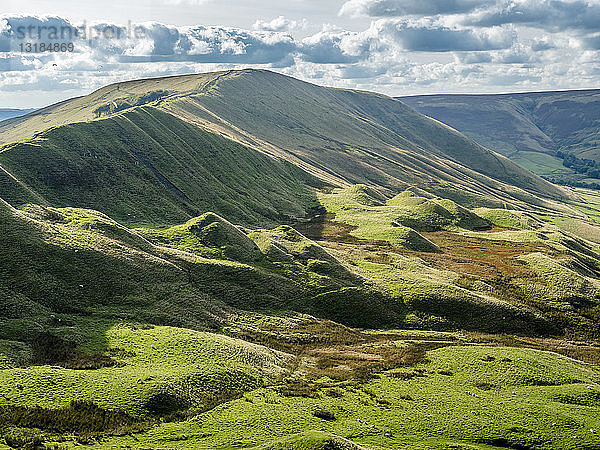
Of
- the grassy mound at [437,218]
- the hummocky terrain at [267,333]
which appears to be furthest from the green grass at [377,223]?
the grassy mound at [437,218]

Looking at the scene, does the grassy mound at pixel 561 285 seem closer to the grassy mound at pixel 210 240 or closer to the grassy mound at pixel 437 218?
the grassy mound at pixel 437 218

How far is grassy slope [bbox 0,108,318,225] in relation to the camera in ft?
402

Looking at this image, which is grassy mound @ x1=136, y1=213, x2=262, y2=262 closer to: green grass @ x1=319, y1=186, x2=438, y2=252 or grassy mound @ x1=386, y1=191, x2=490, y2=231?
green grass @ x1=319, y1=186, x2=438, y2=252

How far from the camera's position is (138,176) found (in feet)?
488

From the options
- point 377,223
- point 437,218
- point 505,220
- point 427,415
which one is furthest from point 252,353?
point 505,220

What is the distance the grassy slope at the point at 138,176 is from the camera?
122500mm

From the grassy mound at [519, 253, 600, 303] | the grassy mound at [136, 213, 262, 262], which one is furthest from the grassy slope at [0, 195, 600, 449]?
the grassy mound at [519, 253, 600, 303]

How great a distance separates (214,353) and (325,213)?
128686mm

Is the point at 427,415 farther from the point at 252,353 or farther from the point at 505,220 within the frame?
the point at 505,220

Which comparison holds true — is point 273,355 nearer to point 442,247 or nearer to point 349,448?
point 349,448

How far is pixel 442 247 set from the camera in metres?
137

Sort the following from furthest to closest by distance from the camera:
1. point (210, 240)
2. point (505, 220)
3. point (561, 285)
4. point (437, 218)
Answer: point (505, 220), point (437, 218), point (210, 240), point (561, 285)

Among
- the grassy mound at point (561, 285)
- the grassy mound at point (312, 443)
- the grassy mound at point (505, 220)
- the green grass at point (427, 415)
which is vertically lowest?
the grassy mound at point (505, 220)

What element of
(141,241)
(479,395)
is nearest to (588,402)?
(479,395)
